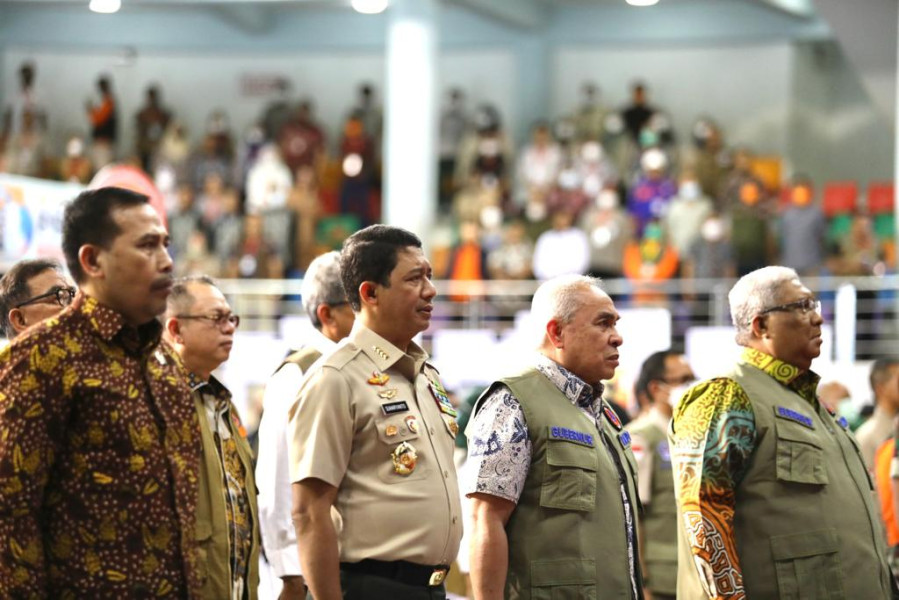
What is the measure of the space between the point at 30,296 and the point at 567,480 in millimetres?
1502

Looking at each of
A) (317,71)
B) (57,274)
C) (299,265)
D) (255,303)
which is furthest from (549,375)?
(317,71)

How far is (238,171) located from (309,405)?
1489 cm

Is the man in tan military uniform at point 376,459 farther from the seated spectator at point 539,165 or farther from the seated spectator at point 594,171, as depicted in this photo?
the seated spectator at point 539,165

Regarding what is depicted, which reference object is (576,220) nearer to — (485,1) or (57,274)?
(485,1)

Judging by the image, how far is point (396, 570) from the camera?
3.46 metres

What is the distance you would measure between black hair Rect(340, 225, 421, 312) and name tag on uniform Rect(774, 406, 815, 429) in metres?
1.13

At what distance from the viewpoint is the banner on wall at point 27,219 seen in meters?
9.61

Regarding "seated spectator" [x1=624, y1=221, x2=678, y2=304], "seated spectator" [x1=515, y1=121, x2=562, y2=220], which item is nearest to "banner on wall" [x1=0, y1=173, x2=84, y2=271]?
"seated spectator" [x1=624, y1=221, x2=678, y2=304]

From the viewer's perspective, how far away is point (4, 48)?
21.0 m

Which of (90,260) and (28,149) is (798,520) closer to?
(90,260)

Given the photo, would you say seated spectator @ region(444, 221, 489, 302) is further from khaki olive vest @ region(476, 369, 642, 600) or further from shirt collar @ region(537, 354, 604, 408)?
khaki olive vest @ region(476, 369, 642, 600)

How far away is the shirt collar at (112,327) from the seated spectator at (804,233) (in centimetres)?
1257

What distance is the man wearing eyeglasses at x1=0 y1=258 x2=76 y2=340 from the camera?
3707mm

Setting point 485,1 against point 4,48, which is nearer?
point 485,1
